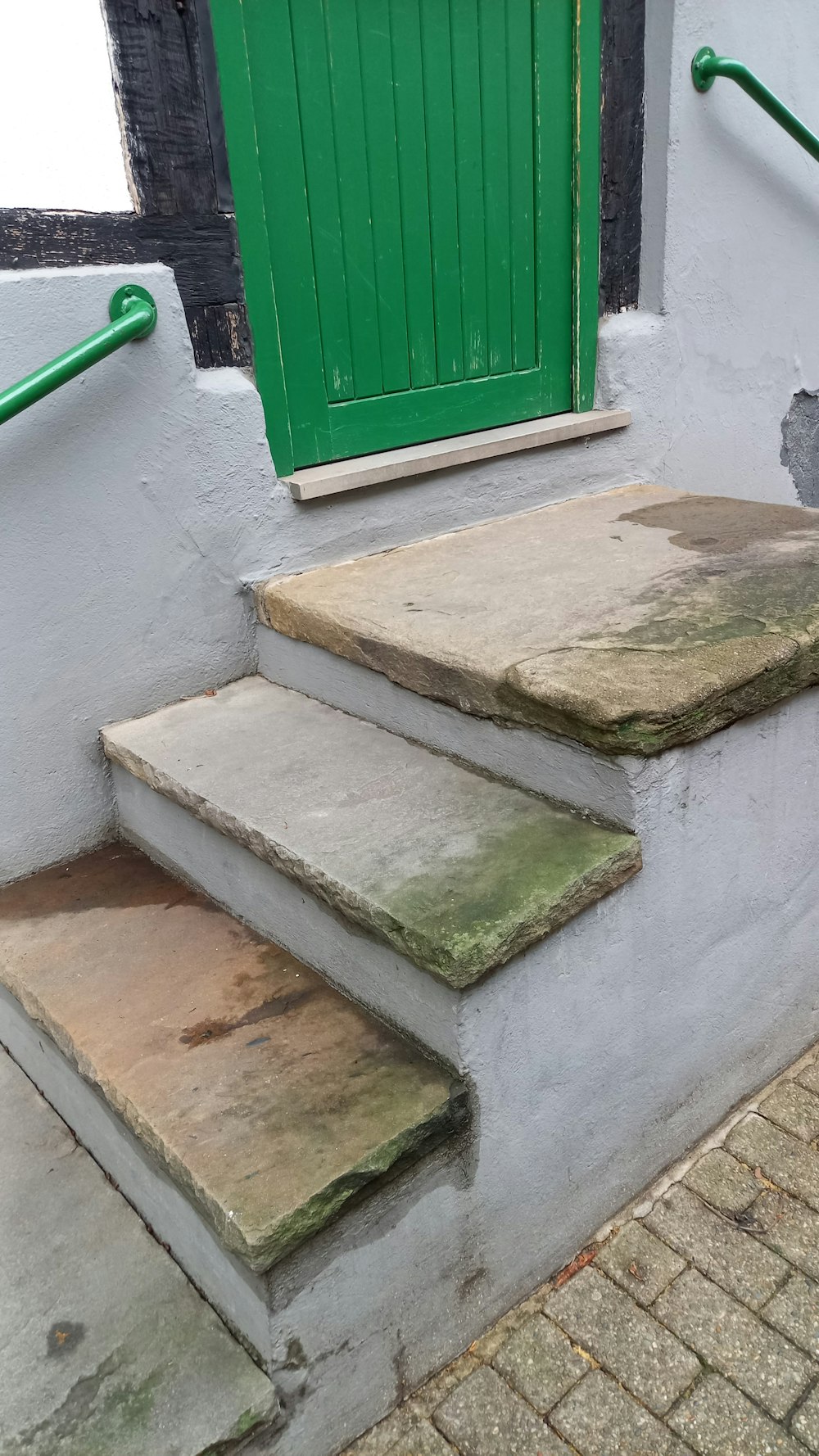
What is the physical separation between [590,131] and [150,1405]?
351 centimetres

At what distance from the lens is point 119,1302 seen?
5.55 feet

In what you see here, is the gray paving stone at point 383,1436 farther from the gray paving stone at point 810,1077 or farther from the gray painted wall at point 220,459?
the gray painted wall at point 220,459

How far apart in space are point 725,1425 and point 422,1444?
51 cm

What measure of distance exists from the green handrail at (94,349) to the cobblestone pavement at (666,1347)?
209cm

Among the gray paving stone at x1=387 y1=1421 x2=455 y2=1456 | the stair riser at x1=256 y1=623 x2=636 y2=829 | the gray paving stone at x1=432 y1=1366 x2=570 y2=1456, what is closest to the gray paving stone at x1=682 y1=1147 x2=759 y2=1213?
the gray paving stone at x1=432 y1=1366 x2=570 y2=1456

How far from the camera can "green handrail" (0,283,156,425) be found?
7.04 ft

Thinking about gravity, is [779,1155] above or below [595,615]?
below

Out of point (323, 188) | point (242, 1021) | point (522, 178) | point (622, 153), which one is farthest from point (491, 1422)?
point (622, 153)

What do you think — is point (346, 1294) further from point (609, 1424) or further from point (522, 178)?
point (522, 178)

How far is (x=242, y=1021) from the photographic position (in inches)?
74.5

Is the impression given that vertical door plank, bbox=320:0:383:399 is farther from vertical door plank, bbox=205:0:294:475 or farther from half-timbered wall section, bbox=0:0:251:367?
half-timbered wall section, bbox=0:0:251:367

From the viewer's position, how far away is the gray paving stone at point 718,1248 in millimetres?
1908

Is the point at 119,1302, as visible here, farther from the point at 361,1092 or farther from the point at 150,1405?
the point at 361,1092

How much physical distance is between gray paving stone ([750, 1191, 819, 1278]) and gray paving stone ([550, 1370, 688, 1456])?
455 millimetres
